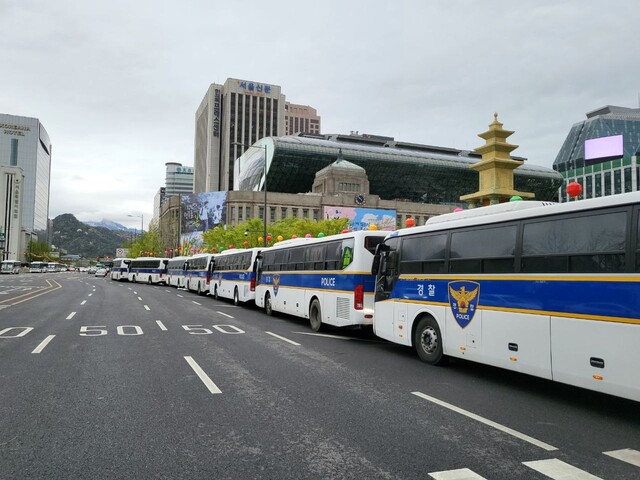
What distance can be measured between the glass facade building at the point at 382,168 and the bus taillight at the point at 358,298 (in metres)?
95.6

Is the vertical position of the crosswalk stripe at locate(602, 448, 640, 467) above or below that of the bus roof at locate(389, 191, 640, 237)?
below

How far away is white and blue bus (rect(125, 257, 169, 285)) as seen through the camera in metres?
55.6

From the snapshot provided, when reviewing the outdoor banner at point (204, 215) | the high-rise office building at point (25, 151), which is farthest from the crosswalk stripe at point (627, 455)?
the high-rise office building at point (25, 151)

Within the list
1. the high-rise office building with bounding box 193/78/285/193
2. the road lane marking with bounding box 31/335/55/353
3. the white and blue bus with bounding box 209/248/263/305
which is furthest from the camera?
the high-rise office building with bounding box 193/78/285/193

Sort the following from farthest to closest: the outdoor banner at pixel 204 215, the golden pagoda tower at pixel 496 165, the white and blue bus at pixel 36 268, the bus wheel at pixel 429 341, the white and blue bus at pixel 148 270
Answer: the white and blue bus at pixel 36 268, the outdoor banner at pixel 204 215, the white and blue bus at pixel 148 270, the golden pagoda tower at pixel 496 165, the bus wheel at pixel 429 341

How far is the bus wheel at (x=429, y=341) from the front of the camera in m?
9.79

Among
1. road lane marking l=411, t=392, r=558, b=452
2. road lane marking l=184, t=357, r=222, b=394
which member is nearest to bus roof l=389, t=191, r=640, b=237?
road lane marking l=411, t=392, r=558, b=452

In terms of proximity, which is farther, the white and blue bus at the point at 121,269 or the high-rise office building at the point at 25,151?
the high-rise office building at the point at 25,151

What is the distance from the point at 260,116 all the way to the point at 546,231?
169 meters

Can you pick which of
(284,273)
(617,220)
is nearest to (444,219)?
(617,220)

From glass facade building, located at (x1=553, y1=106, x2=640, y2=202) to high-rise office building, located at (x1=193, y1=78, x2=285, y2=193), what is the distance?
9276 cm

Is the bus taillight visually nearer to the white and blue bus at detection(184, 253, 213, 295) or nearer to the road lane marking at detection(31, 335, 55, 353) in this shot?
the road lane marking at detection(31, 335, 55, 353)

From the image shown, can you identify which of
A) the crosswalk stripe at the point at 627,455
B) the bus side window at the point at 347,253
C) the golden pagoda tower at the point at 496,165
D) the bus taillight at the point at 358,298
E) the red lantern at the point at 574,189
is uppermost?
the golden pagoda tower at the point at 496,165

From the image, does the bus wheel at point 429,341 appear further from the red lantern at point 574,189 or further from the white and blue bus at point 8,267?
the white and blue bus at point 8,267
